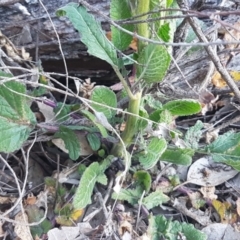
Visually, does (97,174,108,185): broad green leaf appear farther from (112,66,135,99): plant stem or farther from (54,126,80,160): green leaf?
(112,66,135,99): plant stem

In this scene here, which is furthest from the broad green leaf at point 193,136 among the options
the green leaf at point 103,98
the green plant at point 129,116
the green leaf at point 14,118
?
the green leaf at point 14,118

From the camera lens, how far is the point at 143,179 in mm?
1235

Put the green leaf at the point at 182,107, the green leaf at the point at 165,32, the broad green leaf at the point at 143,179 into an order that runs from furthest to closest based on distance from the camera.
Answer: the broad green leaf at the point at 143,179, the green leaf at the point at 182,107, the green leaf at the point at 165,32

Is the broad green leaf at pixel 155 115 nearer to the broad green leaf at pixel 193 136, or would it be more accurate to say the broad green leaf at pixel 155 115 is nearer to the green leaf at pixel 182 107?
the green leaf at pixel 182 107

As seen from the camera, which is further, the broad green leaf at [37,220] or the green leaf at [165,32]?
the broad green leaf at [37,220]

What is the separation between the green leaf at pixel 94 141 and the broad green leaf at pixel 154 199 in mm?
176

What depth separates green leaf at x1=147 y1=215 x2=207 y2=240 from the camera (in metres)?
1.16

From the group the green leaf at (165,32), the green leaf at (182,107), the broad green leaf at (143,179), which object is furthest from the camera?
the broad green leaf at (143,179)

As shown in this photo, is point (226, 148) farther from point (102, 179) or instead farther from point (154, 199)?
point (102, 179)

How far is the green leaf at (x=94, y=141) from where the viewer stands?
3.98 feet

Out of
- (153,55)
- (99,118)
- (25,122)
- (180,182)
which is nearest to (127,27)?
(153,55)

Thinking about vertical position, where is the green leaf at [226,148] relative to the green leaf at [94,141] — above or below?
below

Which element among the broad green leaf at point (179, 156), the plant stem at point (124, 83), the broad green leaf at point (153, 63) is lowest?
the broad green leaf at point (179, 156)

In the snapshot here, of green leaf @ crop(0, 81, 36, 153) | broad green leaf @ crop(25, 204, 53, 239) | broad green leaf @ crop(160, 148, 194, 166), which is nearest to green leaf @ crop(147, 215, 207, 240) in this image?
broad green leaf @ crop(160, 148, 194, 166)
